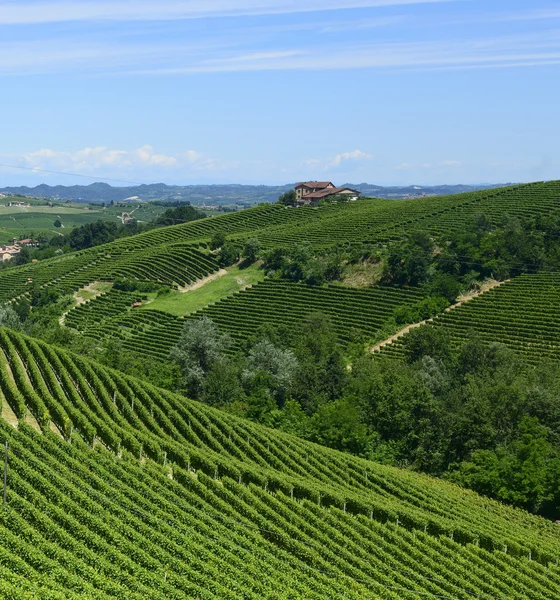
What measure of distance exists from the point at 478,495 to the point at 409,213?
205 feet

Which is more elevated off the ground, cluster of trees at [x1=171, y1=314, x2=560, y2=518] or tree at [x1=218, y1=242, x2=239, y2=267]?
tree at [x1=218, y1=242, x2=239, y2=267]

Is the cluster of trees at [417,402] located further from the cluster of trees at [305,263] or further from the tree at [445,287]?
the cluster of trees at [305,263]

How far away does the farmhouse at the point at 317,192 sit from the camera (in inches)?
4884

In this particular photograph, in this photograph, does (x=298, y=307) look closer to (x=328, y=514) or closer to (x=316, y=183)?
(x=328, y=514)

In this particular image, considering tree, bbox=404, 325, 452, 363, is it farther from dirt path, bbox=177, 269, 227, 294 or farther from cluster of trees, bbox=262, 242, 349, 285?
dirt path, bbox=177, 269, 227, 294

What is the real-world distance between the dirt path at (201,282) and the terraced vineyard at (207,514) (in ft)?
146

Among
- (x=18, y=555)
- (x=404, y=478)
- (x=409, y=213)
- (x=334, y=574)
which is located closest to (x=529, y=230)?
(x=409, y=213)

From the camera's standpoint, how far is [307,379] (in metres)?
55.8

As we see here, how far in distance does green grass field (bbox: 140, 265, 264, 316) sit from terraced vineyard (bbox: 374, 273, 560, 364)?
2297 centimetres

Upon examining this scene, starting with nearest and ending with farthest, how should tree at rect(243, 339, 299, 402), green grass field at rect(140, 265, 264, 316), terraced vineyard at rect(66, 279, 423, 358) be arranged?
tree at rect(243, 339, 299, 402)
terraced vineyard at rect(66, 279, 423, 358)
green grass field at rect(140, 265, 264, 316)

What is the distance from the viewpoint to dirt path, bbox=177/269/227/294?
86812 millimetres

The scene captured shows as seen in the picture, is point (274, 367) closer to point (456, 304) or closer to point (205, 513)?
point (456, 304)

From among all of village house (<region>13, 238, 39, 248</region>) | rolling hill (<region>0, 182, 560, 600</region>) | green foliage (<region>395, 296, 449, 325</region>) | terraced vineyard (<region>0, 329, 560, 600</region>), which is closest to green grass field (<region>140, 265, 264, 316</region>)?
green foliage (<region>395, 296, 449, 325</region>)

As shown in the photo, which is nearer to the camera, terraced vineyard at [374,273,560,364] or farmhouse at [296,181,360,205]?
terraced vineyard at [374,273,560,364]
